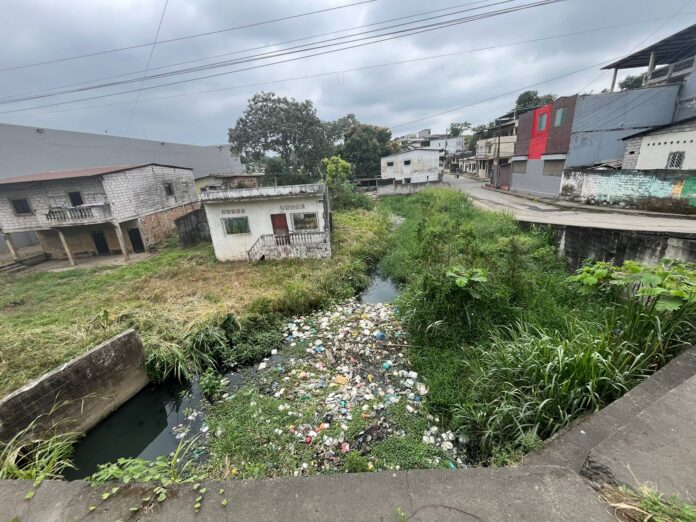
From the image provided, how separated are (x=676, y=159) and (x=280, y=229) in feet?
52.4

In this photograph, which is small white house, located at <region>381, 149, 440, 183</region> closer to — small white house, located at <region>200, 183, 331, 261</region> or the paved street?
the paved street

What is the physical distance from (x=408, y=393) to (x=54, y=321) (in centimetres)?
871

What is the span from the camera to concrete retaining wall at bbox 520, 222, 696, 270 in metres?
4.90

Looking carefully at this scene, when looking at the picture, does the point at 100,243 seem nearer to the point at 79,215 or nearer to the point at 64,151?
the point at 79,215

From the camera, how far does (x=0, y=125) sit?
52.1 ft

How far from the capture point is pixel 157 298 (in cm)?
802

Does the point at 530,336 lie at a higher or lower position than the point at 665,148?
lower

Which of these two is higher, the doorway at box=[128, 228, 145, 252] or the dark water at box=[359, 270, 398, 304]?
the doorway at box=[128, 228, 145, 252]

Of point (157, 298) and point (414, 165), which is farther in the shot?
point (414, 165)

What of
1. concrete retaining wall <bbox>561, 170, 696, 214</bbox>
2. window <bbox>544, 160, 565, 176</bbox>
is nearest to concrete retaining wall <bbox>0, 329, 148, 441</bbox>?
concrete retaining wall <bbox>561, 170, 696, 214</bbox>

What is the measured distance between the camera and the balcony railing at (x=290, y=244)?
1053cm

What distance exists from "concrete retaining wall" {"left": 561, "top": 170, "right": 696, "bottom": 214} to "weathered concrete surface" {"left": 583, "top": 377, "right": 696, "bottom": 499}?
1219 cm

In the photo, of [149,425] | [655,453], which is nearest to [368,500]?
[655,453]

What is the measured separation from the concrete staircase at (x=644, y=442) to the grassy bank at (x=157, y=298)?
633 centimetres
